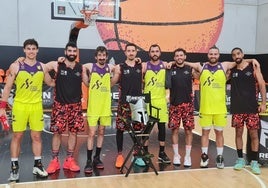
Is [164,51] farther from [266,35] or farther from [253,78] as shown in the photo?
[253,78]

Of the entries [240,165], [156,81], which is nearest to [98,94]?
[156,81]

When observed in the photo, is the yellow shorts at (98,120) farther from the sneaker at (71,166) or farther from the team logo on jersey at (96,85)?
the sneaker at (71,166)

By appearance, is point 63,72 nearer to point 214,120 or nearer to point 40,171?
point 40,171

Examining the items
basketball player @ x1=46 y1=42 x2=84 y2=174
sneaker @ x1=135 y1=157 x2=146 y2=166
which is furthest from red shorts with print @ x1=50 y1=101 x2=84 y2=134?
sneaker @ x1=135 y1=157 x2=146 y2=166

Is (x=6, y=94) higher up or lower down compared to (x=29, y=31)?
lower down

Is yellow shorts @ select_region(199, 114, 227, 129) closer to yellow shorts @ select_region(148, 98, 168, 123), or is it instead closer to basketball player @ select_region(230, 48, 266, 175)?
basketball player @ select_region(230, 48, 266, 175)

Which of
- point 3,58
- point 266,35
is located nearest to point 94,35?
point 3,58

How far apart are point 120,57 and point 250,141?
703cm

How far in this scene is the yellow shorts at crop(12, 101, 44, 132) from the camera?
4145 mm

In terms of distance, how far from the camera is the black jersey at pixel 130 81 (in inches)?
186

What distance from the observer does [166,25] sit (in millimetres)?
11922

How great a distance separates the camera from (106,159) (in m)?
5.31

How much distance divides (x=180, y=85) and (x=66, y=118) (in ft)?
5.57

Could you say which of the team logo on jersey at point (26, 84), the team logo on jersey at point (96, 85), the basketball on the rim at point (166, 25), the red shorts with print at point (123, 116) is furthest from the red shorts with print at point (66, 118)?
the basketball on the rim at point (166, 25)
